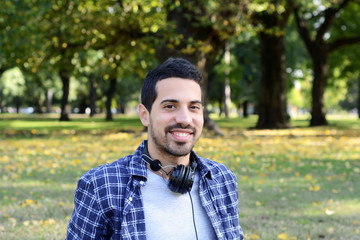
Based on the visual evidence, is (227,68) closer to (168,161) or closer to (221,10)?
(221,10)

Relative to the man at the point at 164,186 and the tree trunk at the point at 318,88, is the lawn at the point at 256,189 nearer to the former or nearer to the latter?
the man at the point at 164,186

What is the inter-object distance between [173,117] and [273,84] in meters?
21.2

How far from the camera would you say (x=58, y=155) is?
11.4m

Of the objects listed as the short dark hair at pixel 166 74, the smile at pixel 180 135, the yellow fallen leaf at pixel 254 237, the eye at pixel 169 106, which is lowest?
the yellow fallen leaf at pixel 254 237

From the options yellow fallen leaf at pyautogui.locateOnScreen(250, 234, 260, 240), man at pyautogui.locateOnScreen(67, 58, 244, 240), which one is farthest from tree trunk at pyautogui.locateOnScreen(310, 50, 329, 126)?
man at pyautogui.locateOnScreen(67, 58, 244, 240)

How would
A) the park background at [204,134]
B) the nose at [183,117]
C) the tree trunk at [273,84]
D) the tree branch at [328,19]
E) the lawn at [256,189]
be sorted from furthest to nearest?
the tree branch at [328,19]
the tree trunk at [273,84]
the park background at [204,134]
the lawn at [256,189]
the nose at [183,117]

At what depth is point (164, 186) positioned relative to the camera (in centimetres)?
214

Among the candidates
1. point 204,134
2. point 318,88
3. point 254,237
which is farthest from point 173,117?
point 318,88

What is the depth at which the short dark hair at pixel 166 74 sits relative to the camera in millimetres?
2242

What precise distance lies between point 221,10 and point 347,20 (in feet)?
58.9

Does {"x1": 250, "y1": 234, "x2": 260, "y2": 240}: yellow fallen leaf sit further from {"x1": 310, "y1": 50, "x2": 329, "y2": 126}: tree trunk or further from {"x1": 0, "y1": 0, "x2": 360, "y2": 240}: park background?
{"x1": 310, "y1": 50, "x2": 329, "y2": 126}: tree trunk

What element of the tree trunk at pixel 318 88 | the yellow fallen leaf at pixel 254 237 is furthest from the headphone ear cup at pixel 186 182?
the tree trunk at pixel 318 88

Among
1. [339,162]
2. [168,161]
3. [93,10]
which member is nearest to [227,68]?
[93,10]

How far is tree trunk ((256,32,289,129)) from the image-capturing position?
74.5 feet
